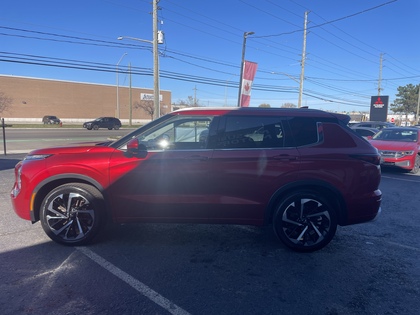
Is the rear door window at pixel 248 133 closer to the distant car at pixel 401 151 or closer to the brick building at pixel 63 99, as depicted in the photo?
the distant car at pixel 401 151

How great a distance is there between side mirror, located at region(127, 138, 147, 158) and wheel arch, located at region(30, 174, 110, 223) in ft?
1.94

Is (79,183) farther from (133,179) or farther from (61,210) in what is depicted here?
(133,179)

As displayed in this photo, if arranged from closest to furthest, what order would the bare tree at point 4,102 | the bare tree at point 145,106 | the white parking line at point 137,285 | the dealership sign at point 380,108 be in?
the white parking line at point 137,285, the dealership sign at point 380,108, the bare tree at point 4,102, the bare tree at point 145,106

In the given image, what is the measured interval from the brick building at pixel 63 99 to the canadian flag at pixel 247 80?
5383 cm

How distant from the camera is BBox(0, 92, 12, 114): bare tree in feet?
170

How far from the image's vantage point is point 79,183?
12.7 ft


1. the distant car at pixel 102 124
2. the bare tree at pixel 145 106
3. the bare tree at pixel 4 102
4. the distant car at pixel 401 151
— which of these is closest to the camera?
the distant car at pixel 401 151

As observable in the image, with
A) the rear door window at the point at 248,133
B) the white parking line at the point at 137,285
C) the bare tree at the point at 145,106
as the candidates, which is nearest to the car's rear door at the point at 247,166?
the rear door window at the point at 248,133

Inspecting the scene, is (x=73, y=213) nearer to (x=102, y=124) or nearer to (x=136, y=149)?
(x=136, y=149)

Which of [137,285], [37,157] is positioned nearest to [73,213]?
[37,157]

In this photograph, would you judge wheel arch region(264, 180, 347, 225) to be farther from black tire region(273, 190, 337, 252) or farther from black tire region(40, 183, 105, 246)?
black tire region(40, 183, 105, 246)

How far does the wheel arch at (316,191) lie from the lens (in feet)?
12.5

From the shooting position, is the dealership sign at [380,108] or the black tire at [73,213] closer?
the black tire at [73,213]

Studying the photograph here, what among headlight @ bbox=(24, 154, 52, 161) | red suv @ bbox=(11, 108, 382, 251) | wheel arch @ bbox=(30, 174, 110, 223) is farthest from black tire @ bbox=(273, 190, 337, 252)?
headlight @ bbox=(24, 154, 52, 161)
